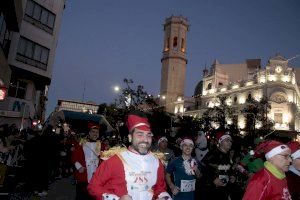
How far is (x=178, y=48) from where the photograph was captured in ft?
299

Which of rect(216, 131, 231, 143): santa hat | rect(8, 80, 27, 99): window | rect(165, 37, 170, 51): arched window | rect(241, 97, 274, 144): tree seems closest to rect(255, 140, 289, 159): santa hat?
rect(216, 131, 231, 143): santa hat

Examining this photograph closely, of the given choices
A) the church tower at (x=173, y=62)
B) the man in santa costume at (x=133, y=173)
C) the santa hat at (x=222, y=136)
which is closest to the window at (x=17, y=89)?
the santa hat at (x=222, y=136)

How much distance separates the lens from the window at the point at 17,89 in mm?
28561

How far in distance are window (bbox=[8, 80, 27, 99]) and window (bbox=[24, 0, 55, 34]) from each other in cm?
535

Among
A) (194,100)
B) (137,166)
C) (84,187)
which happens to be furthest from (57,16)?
(194,100)

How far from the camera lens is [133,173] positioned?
4.07 meters

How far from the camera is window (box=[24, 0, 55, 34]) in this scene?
90.2 feet

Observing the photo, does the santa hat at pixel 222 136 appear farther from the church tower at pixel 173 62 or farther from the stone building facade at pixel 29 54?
the church tower at pixel 173 62

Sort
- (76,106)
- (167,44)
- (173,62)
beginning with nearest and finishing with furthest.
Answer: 1. (173,62)
2. (167,44)
3. (76,106)

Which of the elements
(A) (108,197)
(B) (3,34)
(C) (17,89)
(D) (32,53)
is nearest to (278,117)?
(D) (32,53)

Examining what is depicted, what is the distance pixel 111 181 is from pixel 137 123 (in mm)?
788

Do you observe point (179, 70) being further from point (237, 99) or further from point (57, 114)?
point (57, 114)

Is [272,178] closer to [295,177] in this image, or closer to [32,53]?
[295,177]

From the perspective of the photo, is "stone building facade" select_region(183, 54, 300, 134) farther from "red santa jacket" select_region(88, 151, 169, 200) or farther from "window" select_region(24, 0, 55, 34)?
"red santa jacket" select_region(88, 151, 169, 200)
